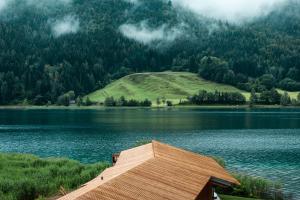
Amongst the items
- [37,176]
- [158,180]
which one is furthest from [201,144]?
[158,180]

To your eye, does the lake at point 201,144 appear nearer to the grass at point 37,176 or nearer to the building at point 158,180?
the grass at point 37,176

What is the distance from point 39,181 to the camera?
175ft

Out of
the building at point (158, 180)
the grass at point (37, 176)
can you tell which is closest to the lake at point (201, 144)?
the grass at point (37, 176)

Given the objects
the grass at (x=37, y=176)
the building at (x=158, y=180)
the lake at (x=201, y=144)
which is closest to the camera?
the building at (x=158, y=180)

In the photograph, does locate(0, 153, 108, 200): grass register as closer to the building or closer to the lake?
the building

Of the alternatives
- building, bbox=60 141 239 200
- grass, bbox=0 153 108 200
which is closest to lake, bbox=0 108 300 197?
grass, bbox=0 153 108 200

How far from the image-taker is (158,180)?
31.2 meters

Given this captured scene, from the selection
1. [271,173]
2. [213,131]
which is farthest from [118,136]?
[271,173]

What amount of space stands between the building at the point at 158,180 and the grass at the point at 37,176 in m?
14.2

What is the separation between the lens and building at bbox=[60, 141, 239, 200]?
2719cm

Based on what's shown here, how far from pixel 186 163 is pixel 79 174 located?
912 inches

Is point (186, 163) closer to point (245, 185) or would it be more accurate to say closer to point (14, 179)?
point (245, 185)

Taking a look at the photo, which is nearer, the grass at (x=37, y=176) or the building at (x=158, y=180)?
the building at (x=158, y=180)

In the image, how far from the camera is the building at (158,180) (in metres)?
27.2
